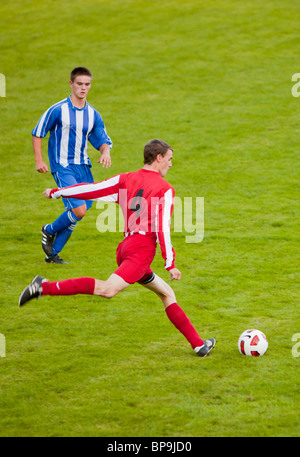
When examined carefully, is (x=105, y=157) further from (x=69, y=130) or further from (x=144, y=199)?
(x=144, y=199)

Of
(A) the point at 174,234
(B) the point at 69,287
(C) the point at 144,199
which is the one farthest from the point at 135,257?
(A) the point at 174,234

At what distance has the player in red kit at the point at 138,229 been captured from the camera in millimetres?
6188

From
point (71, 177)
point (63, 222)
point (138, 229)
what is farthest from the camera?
point (63, 222)

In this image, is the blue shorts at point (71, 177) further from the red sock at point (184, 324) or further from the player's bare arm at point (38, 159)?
the red sock at point (184, 324)

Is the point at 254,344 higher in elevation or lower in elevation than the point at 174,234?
lower

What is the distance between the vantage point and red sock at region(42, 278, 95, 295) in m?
6.18

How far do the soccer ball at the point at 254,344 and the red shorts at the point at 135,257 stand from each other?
122cm

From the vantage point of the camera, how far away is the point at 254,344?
6.60m

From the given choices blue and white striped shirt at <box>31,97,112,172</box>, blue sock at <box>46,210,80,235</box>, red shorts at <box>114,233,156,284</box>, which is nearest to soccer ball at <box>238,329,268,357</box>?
red shorts at <box>114,233,156,284</box>

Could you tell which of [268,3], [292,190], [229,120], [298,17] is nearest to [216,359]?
[292,190]

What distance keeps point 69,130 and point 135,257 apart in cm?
377

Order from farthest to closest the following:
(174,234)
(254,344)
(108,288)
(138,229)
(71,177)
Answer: (174,234), (71,177), (254,344), (138,229), (108,288)

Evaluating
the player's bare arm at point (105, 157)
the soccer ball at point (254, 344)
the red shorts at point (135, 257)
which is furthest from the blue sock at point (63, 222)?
the soccer ball at point (254, 344)
